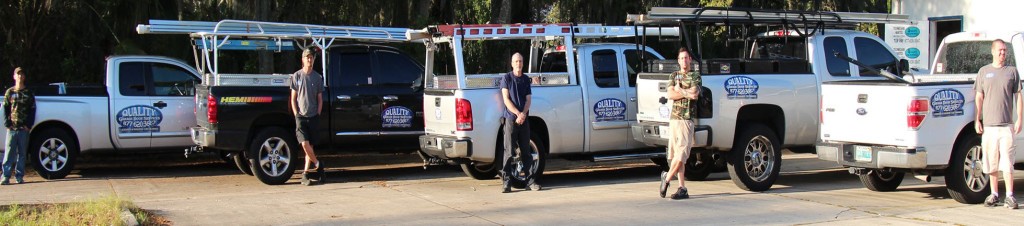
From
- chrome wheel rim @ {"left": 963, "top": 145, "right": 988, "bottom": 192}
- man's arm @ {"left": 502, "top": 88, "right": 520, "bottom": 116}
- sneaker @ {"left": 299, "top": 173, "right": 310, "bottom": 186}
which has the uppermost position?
man's arm @ {"left": 502, "top": 88, "right": 520, "bottom": 116}

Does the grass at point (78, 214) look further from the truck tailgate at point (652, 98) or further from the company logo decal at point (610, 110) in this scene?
the truck tailgate at point (652, 98)

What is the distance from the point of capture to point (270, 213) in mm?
9906

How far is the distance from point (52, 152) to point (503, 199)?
6.43 meters

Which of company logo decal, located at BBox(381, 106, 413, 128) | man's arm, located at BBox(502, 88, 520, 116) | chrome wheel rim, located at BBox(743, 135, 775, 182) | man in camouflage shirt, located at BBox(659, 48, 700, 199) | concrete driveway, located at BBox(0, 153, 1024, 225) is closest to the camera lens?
concrete driveway, located at BBox(0, 153, 1024, 225)

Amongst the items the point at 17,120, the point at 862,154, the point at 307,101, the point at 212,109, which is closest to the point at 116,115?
the point at 17,120

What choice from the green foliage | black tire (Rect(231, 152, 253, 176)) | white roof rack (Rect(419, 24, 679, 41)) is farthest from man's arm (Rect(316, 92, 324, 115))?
the green foliage

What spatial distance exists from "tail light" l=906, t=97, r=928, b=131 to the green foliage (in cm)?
983

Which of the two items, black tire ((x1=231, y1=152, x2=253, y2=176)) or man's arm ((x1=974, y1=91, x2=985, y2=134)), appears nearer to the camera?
man's arm ((x1=974, y1=91, x2=985, y2=134))

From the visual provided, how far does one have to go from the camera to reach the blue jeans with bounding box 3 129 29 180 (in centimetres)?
1263

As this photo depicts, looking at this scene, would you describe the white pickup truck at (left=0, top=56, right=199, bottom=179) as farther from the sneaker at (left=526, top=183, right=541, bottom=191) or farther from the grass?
the sneaker at (left=526, top=183, right=541, bottom=191)

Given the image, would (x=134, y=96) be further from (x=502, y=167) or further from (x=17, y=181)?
(x=502, y=167)

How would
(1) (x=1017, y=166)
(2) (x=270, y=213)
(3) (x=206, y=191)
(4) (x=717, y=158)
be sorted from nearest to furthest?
(2) (x=270, y=213), (1) (x=1017, y=166), (3) (x=206, y=191), (4) (x=717, y=158)

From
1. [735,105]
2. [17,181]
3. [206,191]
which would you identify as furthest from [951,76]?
[17,181]

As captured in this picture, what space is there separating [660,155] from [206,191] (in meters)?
5.49
